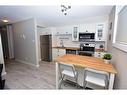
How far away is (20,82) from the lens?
256cm

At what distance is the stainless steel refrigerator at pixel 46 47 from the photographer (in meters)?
4.56

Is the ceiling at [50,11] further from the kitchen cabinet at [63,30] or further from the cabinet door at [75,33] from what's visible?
the kitchen cabinet at [63,30]

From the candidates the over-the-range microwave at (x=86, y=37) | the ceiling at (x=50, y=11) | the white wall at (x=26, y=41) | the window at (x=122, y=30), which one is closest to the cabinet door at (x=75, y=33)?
the over-the-range microwave at (x=86, y=37)

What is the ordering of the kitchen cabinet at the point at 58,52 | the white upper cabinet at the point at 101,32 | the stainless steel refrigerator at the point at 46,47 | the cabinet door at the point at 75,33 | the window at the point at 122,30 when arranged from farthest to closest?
the stainless steel refrigerator at the point at 46,47
the kitchen cabinet at the point at 58,52
the cabinet door at the point at 75,33
the white upper cabinet at the point at 101,32
the window at the point at 122,30

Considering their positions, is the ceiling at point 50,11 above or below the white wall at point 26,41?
above

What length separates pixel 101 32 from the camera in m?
3.69

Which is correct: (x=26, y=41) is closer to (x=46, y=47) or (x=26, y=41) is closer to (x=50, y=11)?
(x=46, y=47)

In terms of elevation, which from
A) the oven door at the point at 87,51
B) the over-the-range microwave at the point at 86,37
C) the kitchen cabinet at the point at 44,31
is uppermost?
the kitchen cabinet at the point at 44,31

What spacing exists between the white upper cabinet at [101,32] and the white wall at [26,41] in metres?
2.69

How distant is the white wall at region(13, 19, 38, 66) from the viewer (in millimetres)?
3705

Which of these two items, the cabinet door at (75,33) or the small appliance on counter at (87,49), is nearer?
the small appliance on counter at (87,49)
